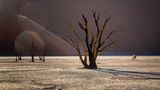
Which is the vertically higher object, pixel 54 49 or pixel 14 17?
pixel 14 17

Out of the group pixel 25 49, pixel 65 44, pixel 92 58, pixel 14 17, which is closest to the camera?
pixel 92 58

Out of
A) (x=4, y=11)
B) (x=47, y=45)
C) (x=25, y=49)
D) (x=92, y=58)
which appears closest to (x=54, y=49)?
(x=47, y=45)

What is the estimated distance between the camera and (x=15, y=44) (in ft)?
538

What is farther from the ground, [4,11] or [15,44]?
[4,11]

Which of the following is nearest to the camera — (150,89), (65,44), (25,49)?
(150,89)

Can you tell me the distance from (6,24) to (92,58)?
137 m

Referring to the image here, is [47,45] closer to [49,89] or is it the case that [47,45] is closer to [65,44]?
[65,44]

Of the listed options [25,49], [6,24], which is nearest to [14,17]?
[6,24]

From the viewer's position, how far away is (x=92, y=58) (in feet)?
112

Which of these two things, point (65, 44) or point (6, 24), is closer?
point (6, 24)

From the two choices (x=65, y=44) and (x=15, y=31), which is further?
(x=65, y=44)

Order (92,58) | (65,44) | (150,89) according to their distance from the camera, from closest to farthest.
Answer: (150,89) < (92,58) < (65,44)

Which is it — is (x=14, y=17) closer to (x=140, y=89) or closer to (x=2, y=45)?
(x=2, y=45)

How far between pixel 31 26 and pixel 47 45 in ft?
35.2
